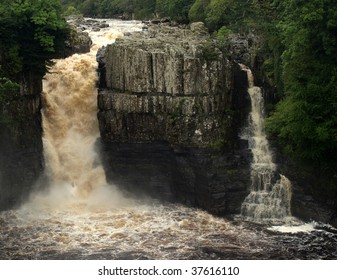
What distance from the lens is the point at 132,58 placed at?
42094 mm

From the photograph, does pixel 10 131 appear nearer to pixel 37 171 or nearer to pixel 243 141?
pixel 37 171

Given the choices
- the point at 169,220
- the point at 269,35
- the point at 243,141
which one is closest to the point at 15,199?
the point at 169,220

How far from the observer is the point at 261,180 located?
41.9 m

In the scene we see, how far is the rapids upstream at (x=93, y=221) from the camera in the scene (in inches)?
1353

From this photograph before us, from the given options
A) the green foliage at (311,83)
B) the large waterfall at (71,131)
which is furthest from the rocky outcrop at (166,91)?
the green foliage at (311,83)

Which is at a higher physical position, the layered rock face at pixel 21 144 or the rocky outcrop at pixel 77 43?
the rocky outcrop at pixel 77 43

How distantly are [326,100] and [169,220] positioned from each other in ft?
46.8

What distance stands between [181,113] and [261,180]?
26.7ft

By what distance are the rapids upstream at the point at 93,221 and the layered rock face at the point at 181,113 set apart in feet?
6.91

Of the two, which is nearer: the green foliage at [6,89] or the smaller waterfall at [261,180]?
the green foliage at [6,89]

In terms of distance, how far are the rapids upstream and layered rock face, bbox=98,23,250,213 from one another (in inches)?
82.9

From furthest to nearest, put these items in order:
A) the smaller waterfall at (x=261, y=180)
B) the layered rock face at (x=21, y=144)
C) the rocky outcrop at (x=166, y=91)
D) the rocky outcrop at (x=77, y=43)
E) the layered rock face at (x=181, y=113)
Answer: the rocky outcrop at (x=77, y=43), the layered rock face at (x=21, y=144), the layered rock face at (x=181, y=113), the rocky outcrop at (x=166, y=91), the smaller waterfall at (x=261, y=180)

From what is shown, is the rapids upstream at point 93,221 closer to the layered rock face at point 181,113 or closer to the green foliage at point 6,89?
the layered rock face at point 181,113

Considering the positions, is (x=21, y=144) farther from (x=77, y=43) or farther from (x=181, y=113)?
(x=181, y=113)
